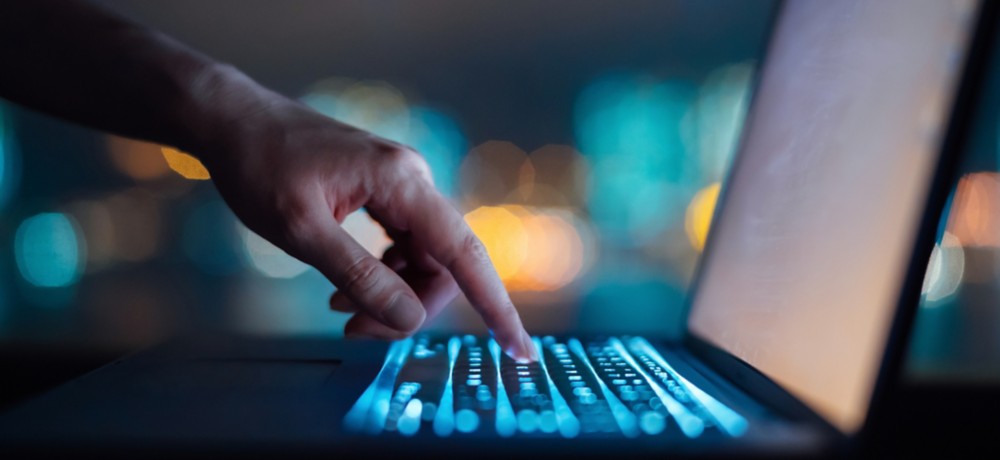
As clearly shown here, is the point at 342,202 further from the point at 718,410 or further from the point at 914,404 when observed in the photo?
the point at 914,404

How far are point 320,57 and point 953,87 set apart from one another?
254 inches

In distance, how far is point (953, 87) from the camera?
0.42 metres

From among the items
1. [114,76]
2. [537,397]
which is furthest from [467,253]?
[114,76]

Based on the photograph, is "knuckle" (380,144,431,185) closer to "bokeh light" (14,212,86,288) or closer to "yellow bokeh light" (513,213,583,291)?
"yellow bokeh light" (513,213,583,291)

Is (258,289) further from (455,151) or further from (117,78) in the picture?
(117,78)

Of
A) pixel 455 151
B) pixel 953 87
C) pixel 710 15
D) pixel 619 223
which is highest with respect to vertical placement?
pixel 710 15

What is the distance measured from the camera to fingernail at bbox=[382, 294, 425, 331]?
2.21 feet

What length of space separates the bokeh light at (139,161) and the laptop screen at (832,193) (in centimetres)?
683

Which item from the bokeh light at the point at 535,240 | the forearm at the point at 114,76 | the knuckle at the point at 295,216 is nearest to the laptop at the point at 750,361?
the knuckle at the point at 295,216

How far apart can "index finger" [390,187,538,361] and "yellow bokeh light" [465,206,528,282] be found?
7.35 meters

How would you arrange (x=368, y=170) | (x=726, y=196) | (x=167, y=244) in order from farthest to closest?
(x=167, y=244) → (x=726, y=196) → (x=368, y=170)

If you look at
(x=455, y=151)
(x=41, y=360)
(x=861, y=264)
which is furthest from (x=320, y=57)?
(x=861, y=264)

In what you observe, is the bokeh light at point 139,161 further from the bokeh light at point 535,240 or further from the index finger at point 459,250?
the index finger at point 459,250

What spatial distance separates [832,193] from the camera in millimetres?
555
